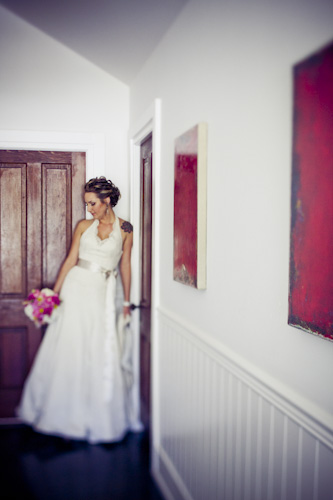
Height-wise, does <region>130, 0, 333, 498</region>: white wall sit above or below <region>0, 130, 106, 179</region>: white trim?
below

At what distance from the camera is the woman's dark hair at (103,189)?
8.23ft

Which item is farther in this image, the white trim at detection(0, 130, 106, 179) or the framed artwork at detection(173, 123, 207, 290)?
the white trim at detection(0, 130, 106, 179)

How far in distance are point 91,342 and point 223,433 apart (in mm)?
1286

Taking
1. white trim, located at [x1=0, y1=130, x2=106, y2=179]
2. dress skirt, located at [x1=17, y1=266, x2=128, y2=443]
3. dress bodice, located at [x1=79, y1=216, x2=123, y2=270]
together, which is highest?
white trim, located at [x1=0, y1=130, x2=106, y2=179]

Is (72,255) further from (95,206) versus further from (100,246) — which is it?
(95,206)

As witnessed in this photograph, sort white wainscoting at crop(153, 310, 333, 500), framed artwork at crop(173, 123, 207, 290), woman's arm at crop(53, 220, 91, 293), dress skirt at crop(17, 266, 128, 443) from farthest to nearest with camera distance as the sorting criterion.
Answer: woman's arm at crop(53, 220, 91, 293) < dress skirt at crop(17, 266, 128, 443) < framed artwork at crop(173, 123, 207, 290) < white wainscoting at crop(153, 310, 333, 500)

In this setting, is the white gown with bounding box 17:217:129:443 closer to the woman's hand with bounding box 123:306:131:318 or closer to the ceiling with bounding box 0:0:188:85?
the woman's hand with bounding box 123:306:131:318

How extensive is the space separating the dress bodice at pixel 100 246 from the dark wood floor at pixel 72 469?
3.55ft

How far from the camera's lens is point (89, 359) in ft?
8.09

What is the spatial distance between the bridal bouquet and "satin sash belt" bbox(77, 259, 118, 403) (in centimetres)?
28

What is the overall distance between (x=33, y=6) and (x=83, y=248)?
1375mm

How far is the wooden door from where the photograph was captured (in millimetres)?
2641

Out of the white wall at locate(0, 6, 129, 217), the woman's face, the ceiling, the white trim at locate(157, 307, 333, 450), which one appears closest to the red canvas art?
the white trim at locate(157, 307, 333, 450)

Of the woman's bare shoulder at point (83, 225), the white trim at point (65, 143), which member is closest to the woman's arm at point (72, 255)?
the woman's bare shoulder at point (83, 225)
